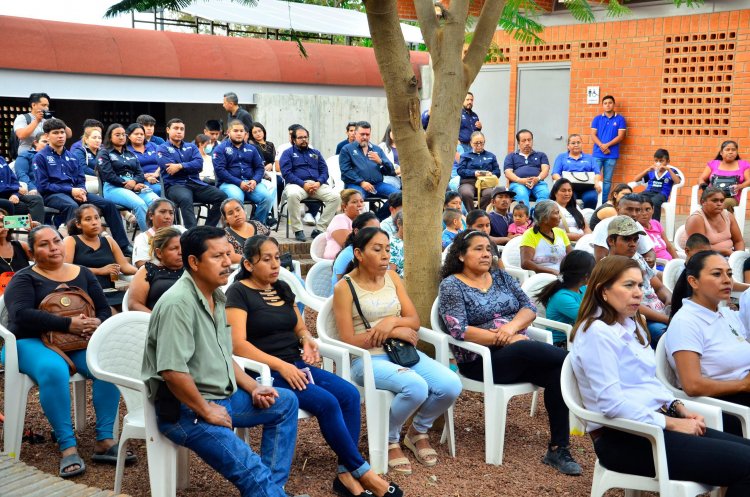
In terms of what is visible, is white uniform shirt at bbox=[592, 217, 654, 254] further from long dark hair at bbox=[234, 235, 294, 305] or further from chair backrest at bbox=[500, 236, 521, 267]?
long dark hair at bbox=[234, 235, 294, 305]

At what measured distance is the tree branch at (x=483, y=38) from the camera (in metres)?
6.14

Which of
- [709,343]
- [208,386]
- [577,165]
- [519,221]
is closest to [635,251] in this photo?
[709,343]

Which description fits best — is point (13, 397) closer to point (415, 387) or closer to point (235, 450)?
point (235, 450)

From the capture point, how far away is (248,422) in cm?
429

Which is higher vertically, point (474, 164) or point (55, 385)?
point (474, 164)

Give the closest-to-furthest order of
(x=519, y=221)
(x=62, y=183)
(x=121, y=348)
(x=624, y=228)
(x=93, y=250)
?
(x=121, y=348) → (x=624, y=228) → (x=93, y=250) → (x=519, y=221) → (x=62, y=183)

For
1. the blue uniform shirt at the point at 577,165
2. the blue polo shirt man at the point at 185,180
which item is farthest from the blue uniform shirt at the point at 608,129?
the blue polo shirt man at the point at 185,180

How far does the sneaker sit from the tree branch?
8.29 feet

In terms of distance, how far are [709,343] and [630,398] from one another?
76cm

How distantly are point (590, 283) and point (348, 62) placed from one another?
14.4m

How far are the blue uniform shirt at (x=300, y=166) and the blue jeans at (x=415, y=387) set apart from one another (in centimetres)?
598

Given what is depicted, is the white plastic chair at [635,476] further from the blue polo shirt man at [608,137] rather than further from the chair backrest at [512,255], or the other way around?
the blue polo shirt man at [608,137]

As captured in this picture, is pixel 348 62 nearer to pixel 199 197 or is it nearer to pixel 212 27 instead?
pixel 212 27

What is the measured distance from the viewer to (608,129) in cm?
1511
